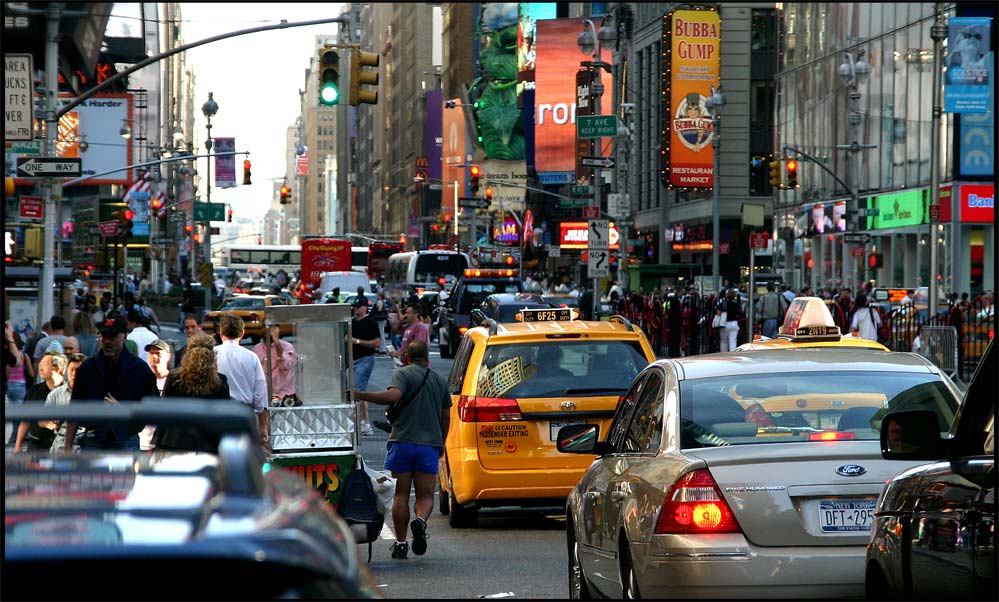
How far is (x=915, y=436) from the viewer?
17.8 ft

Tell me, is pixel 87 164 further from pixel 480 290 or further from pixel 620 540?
pixel 620 540

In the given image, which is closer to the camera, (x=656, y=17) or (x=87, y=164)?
(x=87, y=164)

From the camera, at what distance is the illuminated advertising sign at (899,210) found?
52219 millimetres

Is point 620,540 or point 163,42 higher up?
point 163,42

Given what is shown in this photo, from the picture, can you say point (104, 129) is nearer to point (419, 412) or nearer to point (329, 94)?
point (329, 94)

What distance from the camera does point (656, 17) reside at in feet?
289

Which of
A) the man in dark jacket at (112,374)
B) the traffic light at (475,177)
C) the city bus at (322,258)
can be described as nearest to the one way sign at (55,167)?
the man in dark jacket at (112,374)

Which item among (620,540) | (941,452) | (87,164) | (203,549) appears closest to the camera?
(203,549)

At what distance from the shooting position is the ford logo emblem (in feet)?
22.1

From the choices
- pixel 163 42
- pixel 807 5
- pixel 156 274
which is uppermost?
pixel 163 42

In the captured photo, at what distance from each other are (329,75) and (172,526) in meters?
22.1

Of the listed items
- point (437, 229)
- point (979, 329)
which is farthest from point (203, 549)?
point (437, 229)

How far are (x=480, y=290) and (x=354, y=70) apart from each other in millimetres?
17540

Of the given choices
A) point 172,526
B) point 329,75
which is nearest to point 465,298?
point 329,75
